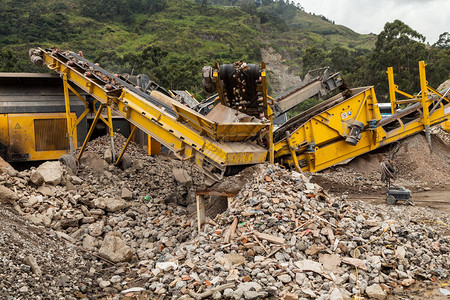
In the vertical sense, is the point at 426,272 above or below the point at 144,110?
below

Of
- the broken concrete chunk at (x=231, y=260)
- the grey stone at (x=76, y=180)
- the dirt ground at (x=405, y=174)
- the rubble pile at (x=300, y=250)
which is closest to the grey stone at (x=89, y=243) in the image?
the rubble pile at (x=300, y=250)

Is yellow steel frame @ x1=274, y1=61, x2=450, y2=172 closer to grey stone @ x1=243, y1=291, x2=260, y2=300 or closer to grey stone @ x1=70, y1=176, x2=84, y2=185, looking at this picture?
grey stone @ x1=70, y1=176, x2=84, y2=185

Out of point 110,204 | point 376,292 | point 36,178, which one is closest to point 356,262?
point 376,292

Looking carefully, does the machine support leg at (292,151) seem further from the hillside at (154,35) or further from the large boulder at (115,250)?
the hillside at (154,35)

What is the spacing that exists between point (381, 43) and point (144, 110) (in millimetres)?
30779

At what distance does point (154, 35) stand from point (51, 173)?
54.6 meters

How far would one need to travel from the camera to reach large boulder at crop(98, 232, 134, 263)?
595 cm

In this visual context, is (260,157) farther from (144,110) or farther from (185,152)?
(144,110)

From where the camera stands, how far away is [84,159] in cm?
948

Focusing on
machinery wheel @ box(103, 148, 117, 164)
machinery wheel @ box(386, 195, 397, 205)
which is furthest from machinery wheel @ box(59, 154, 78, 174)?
machinery wheel @ box(386, 195, 397, 205)

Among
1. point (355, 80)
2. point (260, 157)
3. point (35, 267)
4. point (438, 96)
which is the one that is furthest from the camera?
point (355, 80)

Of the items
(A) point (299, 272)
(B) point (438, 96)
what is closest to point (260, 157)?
(A) point (299, 272)

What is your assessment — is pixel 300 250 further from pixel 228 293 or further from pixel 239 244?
pixel 228 293

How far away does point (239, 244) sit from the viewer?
17.5 ft
